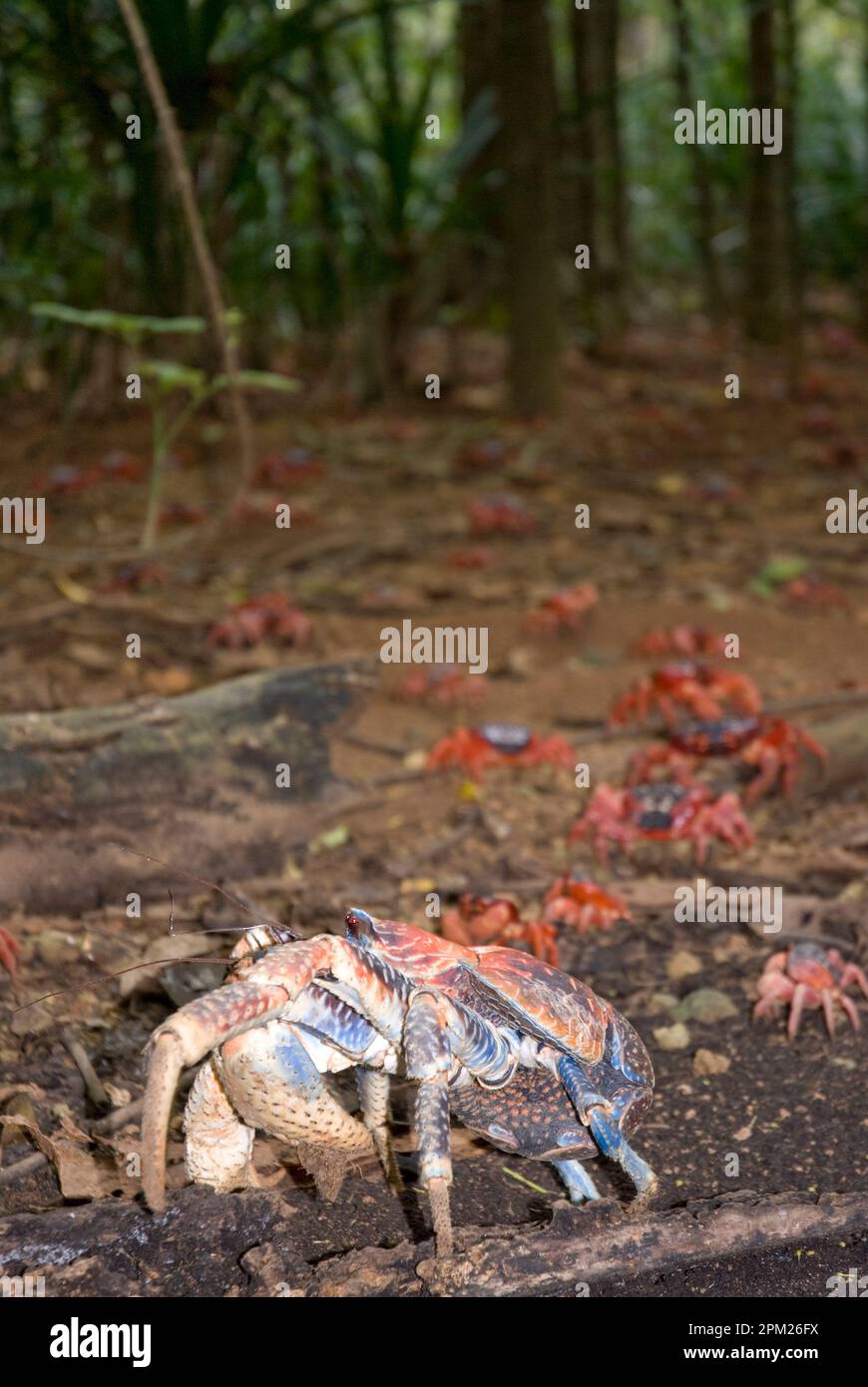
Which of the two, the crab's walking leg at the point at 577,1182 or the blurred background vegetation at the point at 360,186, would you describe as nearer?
the crab's walking leg at the point at 577,1182

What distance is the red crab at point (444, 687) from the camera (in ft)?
15.2

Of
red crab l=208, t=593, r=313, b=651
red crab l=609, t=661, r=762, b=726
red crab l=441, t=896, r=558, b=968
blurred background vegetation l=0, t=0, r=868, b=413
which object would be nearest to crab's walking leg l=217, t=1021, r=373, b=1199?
red crab l=441, t=896, r=558, b=968

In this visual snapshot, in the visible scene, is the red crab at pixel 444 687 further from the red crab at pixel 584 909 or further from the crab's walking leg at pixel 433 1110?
the crab's walking leg at pixel 433 1110

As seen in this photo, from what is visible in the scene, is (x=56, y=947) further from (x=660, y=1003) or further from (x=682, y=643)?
(x=682, y=643)

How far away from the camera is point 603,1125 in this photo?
7.22 feet

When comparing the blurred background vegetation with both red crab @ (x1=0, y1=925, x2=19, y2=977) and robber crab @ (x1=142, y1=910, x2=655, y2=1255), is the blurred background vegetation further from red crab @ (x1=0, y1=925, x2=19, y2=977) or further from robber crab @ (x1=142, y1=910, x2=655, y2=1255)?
robber crab @ (x1=142, y1=910, x2=655, y2=1255)

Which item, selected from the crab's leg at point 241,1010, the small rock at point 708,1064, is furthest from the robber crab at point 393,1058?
the small rock at point 708,1064

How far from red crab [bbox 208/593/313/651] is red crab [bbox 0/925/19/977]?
2110 millimetres

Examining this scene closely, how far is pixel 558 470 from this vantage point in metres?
7.40

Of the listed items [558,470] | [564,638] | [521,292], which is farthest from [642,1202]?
[521,292]

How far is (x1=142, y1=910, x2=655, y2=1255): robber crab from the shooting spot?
1.97 m

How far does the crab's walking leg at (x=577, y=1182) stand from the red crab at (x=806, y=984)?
686mm

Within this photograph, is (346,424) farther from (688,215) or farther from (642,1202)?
(688,215)
